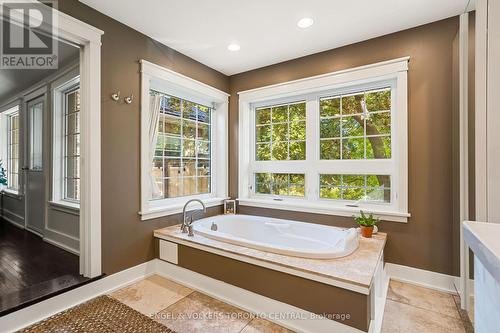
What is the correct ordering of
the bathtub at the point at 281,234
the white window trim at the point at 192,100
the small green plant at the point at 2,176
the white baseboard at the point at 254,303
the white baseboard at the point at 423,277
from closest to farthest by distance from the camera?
the white baseboard at the point at 254,303
the bathtub at the point at 281,234
the white baseboard at the point at 423,277
the white window trim at the point at 192,100
the small green plant at the point at 2,176

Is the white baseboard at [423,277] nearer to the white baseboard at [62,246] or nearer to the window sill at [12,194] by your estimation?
the white baseboard at [62,246]

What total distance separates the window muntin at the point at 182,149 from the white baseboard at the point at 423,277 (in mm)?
2476

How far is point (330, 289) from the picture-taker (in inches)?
59.7

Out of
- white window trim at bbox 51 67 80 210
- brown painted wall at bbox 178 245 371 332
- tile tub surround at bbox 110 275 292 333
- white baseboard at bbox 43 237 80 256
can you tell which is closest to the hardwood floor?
white baseboard at bbox 43 237 80 256

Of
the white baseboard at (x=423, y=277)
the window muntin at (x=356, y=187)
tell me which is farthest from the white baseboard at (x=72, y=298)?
the white baseboard at (x=423, y=277)

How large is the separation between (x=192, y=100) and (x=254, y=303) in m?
2.56

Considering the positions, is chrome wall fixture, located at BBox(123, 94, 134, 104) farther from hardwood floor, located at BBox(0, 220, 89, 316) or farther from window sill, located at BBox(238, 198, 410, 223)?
window sill, located at BBox(238, 198, 410, 223)

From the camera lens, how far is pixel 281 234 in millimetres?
2793

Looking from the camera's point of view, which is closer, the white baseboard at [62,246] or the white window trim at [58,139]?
the white baseboard at [62,246]

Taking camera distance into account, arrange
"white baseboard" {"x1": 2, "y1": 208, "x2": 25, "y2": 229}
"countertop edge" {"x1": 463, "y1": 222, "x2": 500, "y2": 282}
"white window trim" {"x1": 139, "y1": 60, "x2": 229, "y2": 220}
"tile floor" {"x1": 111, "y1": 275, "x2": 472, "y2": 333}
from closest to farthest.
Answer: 1. "countertop edge" {"x1": 463, "y1": 222, "x2": 500, "y2": 282}
2. "tile floor" {"x1": 111, "y1": 275, "x2": 472, "y2": 333}
3. "white window trim" {"x1": 139, "y1": 60, "x2": 229, "y2": 220}
4. "white baseboard" {"x1": 2, "y1": 208, "x2": 25, "y2": 229}

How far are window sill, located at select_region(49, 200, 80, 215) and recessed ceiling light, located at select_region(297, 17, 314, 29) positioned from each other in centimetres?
315

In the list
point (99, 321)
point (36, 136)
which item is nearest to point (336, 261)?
point (99, 321)

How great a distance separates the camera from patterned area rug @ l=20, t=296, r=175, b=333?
162 cm

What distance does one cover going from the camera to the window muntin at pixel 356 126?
257 centimetres
